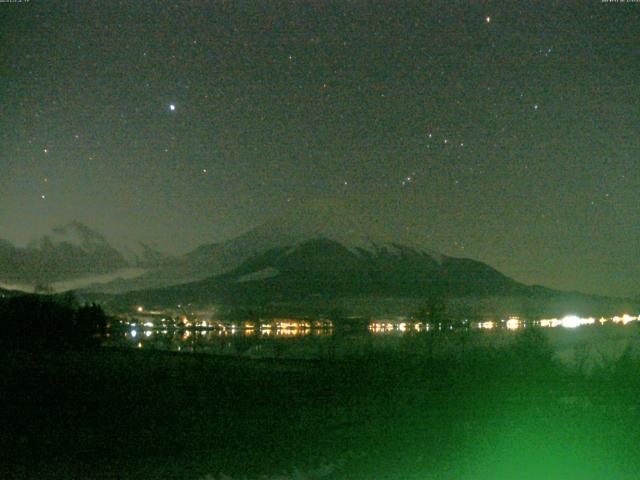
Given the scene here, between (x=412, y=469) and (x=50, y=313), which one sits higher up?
(x=50, y=313)

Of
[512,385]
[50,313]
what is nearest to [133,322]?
[50,313]

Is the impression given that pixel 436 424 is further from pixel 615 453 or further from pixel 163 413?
pixel 163 413

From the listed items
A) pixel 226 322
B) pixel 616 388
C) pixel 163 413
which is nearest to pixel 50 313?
pixel 163 413

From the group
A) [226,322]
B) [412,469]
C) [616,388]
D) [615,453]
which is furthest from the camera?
[226,322]

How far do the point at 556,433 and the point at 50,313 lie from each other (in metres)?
31.4

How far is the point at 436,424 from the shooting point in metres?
17.6

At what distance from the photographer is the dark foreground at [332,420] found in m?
13.7

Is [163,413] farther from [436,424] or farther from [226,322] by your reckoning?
[226,322]

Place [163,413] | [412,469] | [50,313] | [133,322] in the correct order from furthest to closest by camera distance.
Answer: [133,322], [50,313], [163,413], [412,469]

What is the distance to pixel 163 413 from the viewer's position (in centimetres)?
1659

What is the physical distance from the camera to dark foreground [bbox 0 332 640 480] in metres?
13.7

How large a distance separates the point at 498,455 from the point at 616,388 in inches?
229

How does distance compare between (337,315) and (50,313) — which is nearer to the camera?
(50,313)

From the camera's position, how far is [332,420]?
57.7 ft
